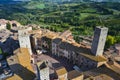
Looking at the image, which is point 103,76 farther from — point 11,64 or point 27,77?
point 11,64

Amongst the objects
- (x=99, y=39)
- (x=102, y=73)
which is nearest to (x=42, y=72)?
(x=102, y=73)

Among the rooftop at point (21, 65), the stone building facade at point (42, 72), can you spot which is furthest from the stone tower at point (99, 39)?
the rooftop at point (21, 65)

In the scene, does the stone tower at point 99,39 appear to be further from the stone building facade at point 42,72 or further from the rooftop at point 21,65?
the rooftop at point 21,65

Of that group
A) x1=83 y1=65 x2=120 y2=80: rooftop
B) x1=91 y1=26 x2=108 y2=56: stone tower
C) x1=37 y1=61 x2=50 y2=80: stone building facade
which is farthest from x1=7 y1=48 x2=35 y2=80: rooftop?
x1=91 y1=26 x2=108 y2=56: stone tower

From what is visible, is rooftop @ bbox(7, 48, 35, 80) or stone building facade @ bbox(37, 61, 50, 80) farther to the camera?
rooftop @ bbox(7, 48, 35, 80)

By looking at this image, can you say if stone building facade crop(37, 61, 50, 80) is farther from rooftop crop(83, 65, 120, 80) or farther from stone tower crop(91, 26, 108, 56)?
stone tower crop(91, 26, 108, 56)

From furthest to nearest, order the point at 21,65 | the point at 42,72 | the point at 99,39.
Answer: the point at 99,39 → the point at 21,65 → the point at 42,72

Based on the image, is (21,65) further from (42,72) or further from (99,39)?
(99,39)

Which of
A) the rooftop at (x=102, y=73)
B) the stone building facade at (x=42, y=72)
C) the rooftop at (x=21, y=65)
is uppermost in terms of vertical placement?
the stone building facade at (x=42, y=72)

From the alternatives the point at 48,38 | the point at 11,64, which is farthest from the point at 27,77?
the point at 48,38

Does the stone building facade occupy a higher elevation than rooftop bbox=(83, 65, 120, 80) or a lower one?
higher

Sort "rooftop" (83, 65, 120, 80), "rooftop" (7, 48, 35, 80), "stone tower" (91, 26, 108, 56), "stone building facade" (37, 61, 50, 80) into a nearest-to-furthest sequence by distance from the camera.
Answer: "stone building facade" (37, 61, 50, 80) < "rooftop" (83, 65, 120, 80) < "rooftop" (7, 48, 35, 80) < "stone tower" (91, 26, 108, 56)
